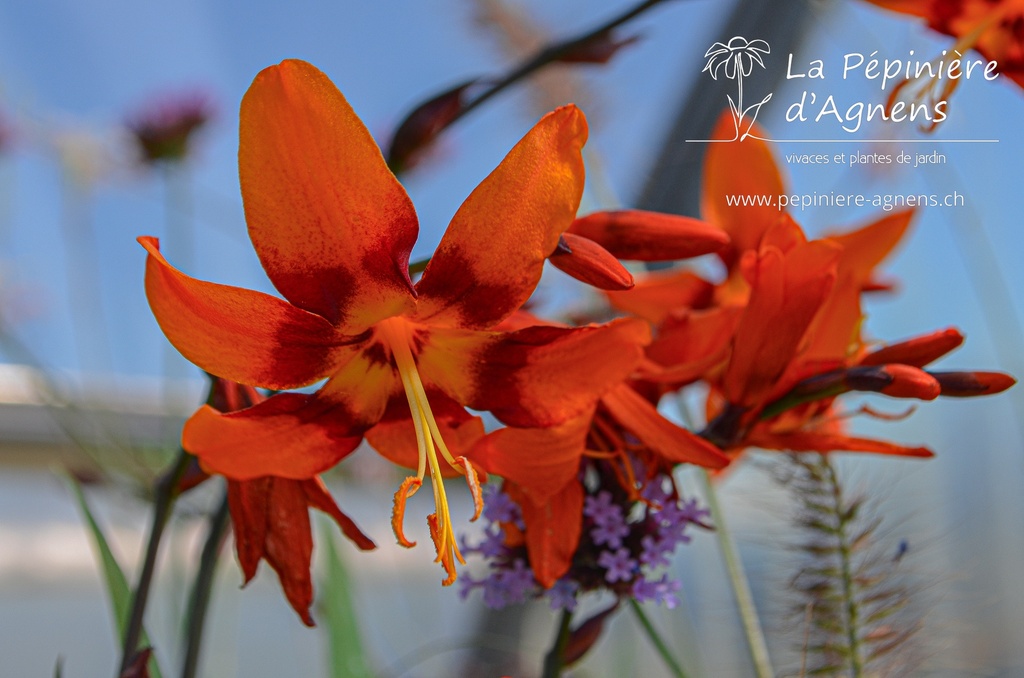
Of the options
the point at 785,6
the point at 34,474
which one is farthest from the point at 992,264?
the point at 34,474

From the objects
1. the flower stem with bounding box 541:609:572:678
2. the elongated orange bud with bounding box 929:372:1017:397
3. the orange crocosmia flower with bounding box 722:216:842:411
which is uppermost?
the orange crocosmia flower with bounding box 722:216:842:411

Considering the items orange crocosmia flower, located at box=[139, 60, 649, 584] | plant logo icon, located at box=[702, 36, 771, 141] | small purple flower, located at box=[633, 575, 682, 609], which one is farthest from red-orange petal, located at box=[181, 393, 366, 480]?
plant logo icon, located at box=[702, 36, 771, 141]

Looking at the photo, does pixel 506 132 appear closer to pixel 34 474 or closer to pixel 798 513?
pixel 798 513

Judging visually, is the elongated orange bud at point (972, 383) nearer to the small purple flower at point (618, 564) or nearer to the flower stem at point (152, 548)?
the small purple flower at point (618, 564)

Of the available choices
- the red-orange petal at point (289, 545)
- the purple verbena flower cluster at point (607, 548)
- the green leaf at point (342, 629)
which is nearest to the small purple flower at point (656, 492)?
the purple verbena flower cluster at point (607, 548)

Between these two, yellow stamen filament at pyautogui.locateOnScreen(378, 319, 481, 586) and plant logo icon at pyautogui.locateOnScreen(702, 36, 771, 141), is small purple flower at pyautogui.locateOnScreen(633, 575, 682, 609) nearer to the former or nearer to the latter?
yellow stamen filament at pyautogui.locateOnScreen(378, 319, 481, 586)

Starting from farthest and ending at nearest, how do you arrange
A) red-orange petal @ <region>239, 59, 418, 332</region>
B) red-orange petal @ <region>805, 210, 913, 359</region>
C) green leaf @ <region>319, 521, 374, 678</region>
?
green leaf @ <region>319, 521, 374, 678</region> < red-orange petal @ <region>805, 210, 913, 359</region> < red-orange petal @ <region>239, 59, 418, 332</region>

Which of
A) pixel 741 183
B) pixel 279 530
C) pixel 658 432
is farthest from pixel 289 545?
pixel 741 183
